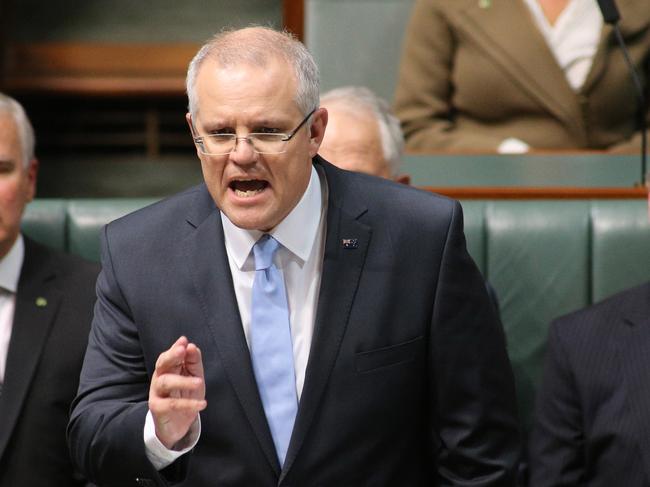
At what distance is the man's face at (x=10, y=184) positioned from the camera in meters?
2.14

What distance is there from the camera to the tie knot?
62.1 inches

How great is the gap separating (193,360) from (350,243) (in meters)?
0.31

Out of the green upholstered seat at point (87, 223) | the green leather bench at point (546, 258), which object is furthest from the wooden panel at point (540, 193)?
the green upholstered seat at point (87, 223)

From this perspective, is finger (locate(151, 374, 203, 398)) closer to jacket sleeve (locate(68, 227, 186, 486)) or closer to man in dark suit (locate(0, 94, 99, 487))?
jacket sleeve (locate(68, 227, 186, 486))

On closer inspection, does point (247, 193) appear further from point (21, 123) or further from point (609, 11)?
point (609, 11)

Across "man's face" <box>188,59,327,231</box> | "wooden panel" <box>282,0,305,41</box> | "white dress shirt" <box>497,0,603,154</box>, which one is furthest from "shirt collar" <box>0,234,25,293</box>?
"wooden panel" <box>282,0,305,41</box>

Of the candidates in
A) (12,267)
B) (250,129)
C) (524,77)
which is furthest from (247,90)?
(524,77)

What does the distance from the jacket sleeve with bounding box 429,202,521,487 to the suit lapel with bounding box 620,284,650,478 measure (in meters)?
0.30

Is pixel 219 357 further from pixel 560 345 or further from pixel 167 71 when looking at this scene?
pixel 167 71

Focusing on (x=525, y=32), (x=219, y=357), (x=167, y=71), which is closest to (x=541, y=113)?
(x=525, y=32)

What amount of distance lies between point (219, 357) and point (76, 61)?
117 inches

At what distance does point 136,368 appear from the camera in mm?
1585

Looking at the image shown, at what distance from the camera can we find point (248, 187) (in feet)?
4.91

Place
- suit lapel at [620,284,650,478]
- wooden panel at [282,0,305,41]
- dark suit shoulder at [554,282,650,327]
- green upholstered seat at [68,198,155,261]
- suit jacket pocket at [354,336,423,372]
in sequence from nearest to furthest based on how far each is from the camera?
suit jacket pocket at [354,336,423,372] → suit lapel at [620,284,650,478] → dark suit shoulder at [554,282,650,327] → green upholstered seat at [68,198,155,261] → wooden panel at [282,0,305,41]
